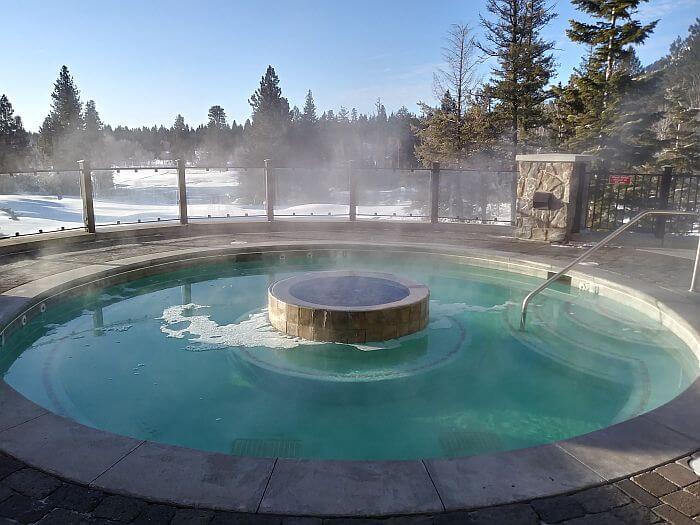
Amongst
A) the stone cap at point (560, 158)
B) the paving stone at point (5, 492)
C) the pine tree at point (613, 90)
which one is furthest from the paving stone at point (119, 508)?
the pine tree at point (613, 90)

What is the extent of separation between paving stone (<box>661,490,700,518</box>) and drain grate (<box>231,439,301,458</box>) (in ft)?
7.69

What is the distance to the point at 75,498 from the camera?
2.53 meters

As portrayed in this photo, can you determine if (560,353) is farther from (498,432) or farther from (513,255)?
(513,255)

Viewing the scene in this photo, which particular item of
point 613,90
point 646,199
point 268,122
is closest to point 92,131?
point 268,122

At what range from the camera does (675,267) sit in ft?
27.2

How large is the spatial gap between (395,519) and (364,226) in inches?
428

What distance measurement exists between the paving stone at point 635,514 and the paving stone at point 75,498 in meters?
2.58

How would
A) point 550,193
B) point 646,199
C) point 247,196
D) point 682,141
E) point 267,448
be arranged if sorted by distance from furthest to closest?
point 247,196, point 682,141, point 646,199, point 550,193, point 267,448

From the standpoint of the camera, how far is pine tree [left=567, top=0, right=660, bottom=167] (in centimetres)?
1627

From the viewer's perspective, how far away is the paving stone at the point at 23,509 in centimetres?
238

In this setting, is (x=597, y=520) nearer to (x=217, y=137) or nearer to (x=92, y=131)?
(x=92, y=131)

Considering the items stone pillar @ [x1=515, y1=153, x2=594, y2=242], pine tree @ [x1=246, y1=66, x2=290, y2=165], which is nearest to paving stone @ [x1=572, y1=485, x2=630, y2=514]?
stone pillar @ [x1=515, y1=153, x2=594, y2=242]

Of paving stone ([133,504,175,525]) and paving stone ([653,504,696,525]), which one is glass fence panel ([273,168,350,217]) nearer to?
paving stone ([133,504,175,525])

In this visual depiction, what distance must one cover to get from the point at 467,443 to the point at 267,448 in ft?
5.04
